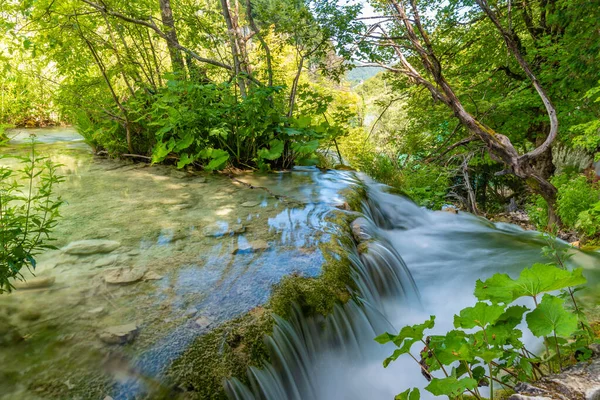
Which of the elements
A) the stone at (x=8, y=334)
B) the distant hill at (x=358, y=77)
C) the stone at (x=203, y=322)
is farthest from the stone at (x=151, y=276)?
the distant hill at (x=358, y=77)

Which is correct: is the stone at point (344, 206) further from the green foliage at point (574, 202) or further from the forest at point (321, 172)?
the green foliage at point (574, 202)

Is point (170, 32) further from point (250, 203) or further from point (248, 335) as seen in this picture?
point (248, 335)

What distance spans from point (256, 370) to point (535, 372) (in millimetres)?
1210

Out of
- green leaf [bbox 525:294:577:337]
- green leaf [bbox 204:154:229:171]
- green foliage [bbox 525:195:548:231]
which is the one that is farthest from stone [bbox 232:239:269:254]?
green foliage [bbox 525:195:548:231]

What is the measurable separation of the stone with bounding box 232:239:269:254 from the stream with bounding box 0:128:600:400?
0.6 inches

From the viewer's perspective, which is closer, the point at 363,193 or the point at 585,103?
the point at 363,193

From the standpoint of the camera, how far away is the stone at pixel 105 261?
2.48 m

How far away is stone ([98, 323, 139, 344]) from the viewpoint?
173cm

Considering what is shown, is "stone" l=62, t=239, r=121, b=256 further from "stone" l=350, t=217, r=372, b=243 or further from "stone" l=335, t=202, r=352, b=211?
"stone" l=335, t=202, r=352, b=211

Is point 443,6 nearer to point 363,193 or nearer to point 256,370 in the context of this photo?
point 363,193

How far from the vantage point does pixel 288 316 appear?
2096mm

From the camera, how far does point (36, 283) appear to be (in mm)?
2223

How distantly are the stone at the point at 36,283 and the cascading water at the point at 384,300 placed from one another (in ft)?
4.60

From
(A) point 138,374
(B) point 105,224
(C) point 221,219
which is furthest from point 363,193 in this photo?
(A) point 138,374
